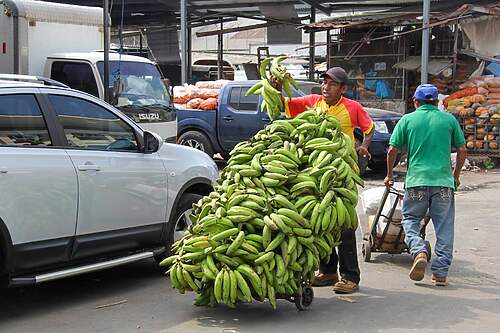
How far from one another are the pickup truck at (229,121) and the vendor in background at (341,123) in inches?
315

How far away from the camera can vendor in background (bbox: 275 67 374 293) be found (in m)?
6.29

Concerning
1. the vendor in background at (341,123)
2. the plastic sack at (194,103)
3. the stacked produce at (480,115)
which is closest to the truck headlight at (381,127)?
the stacked produce at (480,115)

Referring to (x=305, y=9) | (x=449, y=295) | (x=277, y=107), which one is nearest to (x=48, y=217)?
(x=277, y=107)

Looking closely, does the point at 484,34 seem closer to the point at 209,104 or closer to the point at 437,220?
the point at 209,104

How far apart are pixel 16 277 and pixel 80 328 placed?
65cm

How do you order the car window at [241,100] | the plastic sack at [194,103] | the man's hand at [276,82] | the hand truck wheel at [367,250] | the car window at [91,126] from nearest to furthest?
the car window at [91,126]
the man's hand at [276,82]
the hand truck wheel at [367,250]
the car window at [241,100]
the plastic sack at [194,103]

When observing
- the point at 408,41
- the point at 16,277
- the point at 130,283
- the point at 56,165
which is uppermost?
the point at 408,41

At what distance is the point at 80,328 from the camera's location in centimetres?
548

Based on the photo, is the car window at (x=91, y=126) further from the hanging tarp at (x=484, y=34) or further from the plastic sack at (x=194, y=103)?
the hanging tarp at (x=484, y=34)

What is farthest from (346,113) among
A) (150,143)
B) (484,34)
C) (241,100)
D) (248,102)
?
(484,34)

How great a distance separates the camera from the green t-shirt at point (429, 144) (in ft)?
21.5

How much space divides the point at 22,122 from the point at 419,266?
368 cm

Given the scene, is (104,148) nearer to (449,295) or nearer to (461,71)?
(449,295)

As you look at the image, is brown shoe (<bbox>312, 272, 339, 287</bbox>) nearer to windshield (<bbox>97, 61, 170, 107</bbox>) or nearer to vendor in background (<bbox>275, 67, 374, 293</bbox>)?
vendor in background (<bbox>275, 67, 374, 293</bbox>)
